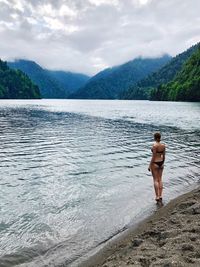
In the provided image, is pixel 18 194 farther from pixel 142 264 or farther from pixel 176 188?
pixel 142 264

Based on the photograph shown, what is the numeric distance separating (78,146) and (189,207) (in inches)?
948

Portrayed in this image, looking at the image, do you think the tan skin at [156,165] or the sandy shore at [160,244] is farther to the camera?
the tan skin at [156,165]

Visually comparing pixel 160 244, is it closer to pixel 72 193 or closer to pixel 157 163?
pixel 157 163

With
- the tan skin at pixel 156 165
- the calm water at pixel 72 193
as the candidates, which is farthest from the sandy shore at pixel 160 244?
the tan skin at pixel 156 165

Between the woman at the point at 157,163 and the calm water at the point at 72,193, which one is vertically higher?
the woman at the point at 157,163

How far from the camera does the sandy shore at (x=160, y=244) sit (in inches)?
407

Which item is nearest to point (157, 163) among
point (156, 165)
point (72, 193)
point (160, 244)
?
point (156, 165)

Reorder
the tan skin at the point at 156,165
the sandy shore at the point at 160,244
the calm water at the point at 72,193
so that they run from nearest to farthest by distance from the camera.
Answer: the sandy shore at the point at 160,244
the calm water at the point at 72,193
the tan skin at the point at 156,165

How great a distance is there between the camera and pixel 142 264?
1019cm

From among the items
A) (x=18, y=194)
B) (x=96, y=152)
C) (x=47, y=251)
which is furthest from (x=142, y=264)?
(x=96, y=152)

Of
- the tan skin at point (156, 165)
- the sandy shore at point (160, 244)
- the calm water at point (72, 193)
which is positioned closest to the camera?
the sandy shore at point (160, 244)

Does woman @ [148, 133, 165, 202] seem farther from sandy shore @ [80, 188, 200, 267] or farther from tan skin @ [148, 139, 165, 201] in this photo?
sandy shore @ [80, 188, 200, 267]

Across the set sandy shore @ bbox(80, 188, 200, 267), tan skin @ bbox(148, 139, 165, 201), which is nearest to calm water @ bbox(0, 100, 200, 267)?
tan skin @ bbox(148, 139, 165, 201)

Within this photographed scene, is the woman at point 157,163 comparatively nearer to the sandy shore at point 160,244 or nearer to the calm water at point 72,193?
the calm water at point 72,193
